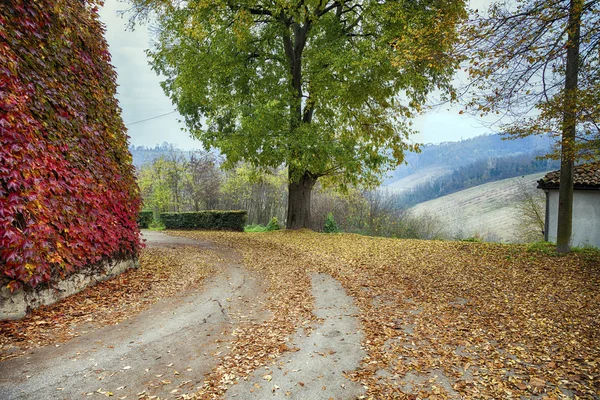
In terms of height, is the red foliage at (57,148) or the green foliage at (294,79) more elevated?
the green foliage at (294,79)

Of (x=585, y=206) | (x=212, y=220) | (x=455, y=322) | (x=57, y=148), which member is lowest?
(x=455, y=322)

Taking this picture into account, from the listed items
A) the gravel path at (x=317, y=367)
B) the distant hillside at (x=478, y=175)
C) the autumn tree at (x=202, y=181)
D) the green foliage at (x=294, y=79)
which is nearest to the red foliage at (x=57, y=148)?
the gravel path at (x=317, y=367)

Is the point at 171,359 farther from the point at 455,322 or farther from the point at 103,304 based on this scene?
the point at 455,322

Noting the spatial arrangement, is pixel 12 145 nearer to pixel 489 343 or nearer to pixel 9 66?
pixel 9 66

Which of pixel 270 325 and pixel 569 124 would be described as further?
pixel 569 124

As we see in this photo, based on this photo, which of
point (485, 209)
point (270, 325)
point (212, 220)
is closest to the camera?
point (270, 325)

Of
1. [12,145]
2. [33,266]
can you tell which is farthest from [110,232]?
[12,145]

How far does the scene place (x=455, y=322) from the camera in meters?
5.25

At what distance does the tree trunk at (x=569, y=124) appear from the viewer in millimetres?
6524

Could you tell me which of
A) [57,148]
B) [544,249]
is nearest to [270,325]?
[57,148]

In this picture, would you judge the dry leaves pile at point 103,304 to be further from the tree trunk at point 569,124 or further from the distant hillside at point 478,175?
the distant hillside at point 478,175

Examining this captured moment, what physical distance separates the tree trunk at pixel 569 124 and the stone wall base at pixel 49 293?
9.69 metres

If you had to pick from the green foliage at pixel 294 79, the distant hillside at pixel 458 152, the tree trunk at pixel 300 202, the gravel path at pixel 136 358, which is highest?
the distant hillside at pixel 458 152

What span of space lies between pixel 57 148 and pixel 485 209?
45742mm
